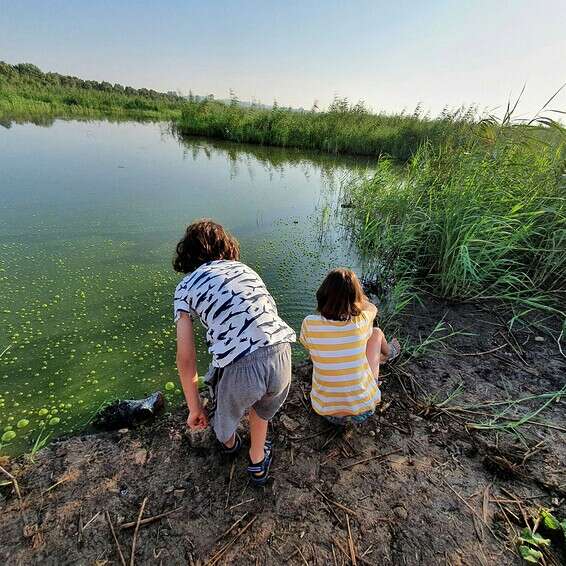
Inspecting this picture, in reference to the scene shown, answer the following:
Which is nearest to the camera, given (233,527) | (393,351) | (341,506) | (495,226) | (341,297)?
(233,527)

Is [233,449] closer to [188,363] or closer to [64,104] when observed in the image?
[188,363]

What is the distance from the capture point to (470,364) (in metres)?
2.44

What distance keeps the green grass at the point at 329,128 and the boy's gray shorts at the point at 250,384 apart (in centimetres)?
1134

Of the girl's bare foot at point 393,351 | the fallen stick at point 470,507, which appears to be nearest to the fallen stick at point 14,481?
the fallen stick at point 470,507

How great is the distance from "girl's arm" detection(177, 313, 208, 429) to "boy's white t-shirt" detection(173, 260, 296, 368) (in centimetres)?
5

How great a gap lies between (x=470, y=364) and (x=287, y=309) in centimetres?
168

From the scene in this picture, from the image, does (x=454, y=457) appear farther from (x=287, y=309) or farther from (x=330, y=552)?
(x=287, y=309)

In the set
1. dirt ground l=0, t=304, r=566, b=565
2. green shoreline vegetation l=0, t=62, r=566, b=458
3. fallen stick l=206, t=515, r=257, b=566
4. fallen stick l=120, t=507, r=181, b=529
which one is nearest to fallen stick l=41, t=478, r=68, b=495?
dirt ground l=0, t=304, r=566, b=565

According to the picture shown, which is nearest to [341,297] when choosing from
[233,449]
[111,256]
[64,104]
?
[233,449]

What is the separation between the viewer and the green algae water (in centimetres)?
231

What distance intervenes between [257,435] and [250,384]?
399mm

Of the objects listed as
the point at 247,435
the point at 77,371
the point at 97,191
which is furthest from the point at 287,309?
the point at 97,191

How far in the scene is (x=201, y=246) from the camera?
1.41 m

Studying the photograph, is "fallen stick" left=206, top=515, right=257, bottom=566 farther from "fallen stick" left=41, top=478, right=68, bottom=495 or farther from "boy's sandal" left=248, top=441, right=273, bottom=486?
"fallen stick" left=41, top=478, right=68, bottom=495
